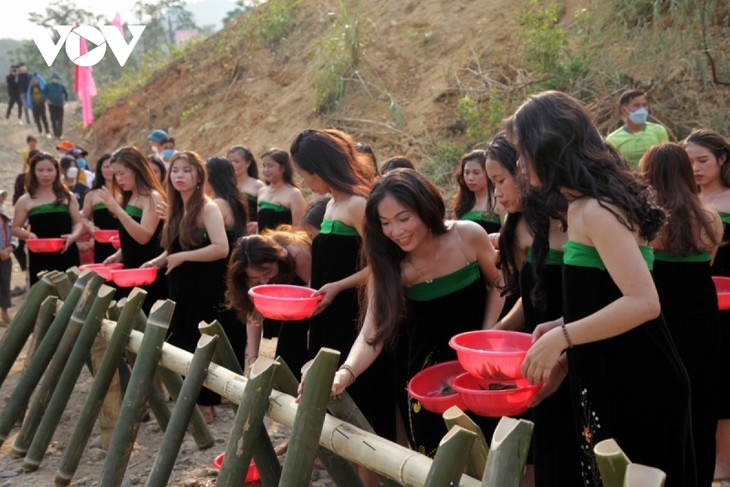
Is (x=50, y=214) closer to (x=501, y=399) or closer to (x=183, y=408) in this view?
(x=183, y=408)

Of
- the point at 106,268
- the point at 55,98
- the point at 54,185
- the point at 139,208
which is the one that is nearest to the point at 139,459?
the point at 106,268

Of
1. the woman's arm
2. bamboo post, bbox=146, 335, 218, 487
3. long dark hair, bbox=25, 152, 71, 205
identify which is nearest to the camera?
bamboo post, bbox=146, 335, 218, 487

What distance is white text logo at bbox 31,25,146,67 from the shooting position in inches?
455

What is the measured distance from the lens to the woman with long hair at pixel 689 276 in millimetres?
3723

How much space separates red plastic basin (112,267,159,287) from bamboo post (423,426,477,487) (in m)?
3.80

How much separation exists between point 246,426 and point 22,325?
303 centimetres

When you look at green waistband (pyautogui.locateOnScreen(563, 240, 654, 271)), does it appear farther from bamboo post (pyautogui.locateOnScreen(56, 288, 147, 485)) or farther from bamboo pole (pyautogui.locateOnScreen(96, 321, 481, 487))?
bamboo post (pyautogui.locateOnScreen(56, 288, 147, 485))

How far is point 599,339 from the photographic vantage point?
2.48 m

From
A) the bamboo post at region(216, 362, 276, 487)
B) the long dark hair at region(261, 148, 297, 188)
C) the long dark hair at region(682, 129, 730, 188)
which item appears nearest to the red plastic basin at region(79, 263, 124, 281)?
the long dark hair at region(261, 148, 297, 188)

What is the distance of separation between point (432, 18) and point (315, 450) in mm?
12331

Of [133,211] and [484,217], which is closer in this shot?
[484,217]

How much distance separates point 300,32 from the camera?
17.5m

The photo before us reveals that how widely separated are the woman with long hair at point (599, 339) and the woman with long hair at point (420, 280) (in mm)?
785

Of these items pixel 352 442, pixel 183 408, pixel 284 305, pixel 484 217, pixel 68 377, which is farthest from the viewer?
pixel 484 217
